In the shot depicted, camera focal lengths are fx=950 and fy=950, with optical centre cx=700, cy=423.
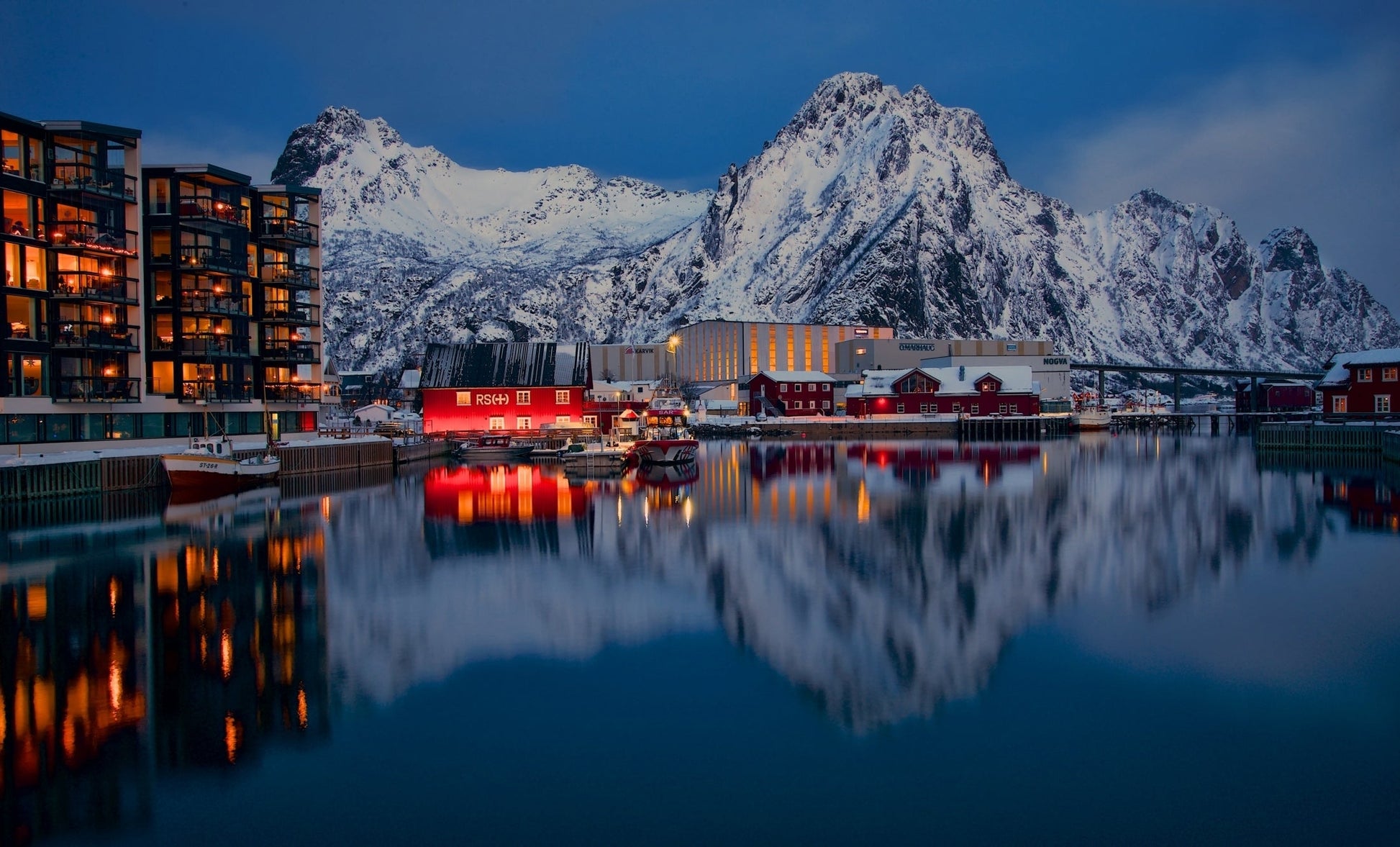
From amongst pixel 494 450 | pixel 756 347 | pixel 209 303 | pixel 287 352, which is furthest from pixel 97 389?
pixel 756 347

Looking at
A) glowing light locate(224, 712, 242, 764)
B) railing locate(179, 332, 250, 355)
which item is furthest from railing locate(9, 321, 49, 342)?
glowing light locate(224, 712, 242, 764)

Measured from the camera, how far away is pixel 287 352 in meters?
49.9

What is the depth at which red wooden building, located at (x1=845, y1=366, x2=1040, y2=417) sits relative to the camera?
90.4 metres

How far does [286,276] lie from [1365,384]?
66798 millimetres

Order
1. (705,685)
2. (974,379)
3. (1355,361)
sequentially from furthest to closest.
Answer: (974,379) < (1355,361) < (705,685)

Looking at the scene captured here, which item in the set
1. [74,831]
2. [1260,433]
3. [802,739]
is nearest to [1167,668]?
[802,739]

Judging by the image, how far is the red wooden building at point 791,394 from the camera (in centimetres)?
9488

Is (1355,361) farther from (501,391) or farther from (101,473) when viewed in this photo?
(101,473)

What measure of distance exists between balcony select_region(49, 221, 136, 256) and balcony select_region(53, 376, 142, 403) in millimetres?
5330

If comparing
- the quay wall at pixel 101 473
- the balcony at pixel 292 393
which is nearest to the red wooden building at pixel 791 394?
the balcony at pixel 292 393

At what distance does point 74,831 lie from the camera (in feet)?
27.7

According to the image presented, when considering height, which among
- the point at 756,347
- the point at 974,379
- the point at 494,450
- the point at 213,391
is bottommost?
the point at 494,450

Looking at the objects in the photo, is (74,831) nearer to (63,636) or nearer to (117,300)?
(63,636)

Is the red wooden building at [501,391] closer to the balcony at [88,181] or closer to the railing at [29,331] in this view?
the balcony at [88,181]
